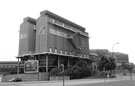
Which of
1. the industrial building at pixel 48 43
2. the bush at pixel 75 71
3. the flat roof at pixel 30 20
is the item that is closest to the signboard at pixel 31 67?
the industrial building at pixel 48 43

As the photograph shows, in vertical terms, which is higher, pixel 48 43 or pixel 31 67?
pixel 48 43

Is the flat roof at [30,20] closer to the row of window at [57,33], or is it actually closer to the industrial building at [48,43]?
the industrial building at [48,43]

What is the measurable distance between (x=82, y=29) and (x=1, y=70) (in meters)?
47.6

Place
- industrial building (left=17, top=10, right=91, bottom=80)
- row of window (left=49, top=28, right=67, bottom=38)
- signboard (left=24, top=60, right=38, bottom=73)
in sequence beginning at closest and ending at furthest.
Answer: signboard (left=24, top=60, right=38, bottom=73), industrial building (left=17, top=10, right=91, bottom=80), row of window (left=49, top=28, right=67, bottom=38)

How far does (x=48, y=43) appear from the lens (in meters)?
65.3

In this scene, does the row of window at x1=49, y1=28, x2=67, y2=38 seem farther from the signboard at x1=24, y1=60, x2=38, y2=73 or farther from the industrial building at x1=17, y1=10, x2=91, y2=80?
the signboard at x1=24, y1=60, x2=38, y2=73

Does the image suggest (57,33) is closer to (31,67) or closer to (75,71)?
(75,71)

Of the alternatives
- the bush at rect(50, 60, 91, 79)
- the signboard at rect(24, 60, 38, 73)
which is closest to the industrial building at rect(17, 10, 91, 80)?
the signboard at rect(24, 60, 38, 73)

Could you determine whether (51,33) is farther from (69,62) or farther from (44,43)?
(69,62)

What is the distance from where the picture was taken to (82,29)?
3617 inches

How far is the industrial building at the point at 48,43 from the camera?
216ft

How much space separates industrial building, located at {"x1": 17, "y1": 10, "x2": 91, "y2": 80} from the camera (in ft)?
216

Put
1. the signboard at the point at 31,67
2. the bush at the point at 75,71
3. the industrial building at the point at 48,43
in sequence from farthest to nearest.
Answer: the industrial building at the point at 48,43 → the bush at the point at 75,71 → the signboard at the point at 31,67

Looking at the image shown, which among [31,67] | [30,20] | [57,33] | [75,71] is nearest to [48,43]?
[57,33]
